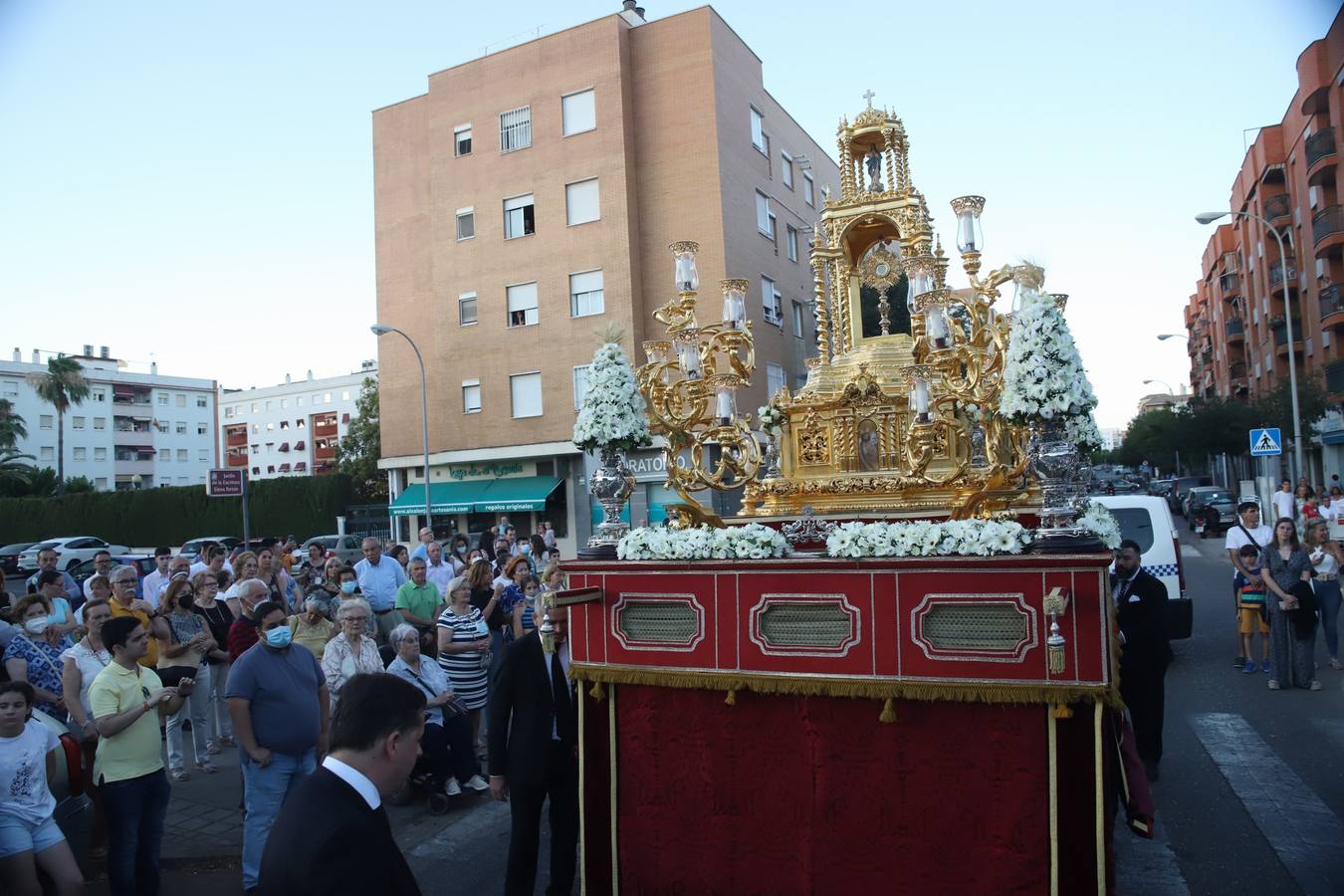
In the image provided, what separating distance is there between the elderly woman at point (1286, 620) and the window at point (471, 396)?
22902 mm

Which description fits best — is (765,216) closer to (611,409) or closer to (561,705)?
(611,409)

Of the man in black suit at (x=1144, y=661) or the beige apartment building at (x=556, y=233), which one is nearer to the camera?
the man in black suit at (x=1144, y=661)

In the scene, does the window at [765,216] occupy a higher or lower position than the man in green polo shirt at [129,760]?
higher

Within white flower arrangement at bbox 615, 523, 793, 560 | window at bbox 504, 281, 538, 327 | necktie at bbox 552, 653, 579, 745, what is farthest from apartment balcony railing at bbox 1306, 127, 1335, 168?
necktie at bbox 552, 653, 579, 745

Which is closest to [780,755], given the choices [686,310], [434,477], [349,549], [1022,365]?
[1022,365]

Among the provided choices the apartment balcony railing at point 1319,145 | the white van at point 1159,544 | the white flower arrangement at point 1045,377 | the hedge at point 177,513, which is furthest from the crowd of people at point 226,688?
the apartment balcony railing at point 1319,145

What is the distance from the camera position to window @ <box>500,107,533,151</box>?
1094 inches

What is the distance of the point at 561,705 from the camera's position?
18.1ft

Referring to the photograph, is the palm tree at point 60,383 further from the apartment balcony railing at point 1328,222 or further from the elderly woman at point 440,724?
the apartment balcony railing at point 1328,222

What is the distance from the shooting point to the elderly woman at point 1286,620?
9703 mm

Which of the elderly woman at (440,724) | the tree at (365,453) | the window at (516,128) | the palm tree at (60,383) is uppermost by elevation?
the window at (516,128)

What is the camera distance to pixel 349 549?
90.7ft

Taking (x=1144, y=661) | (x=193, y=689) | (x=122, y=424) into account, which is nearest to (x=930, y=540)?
(x=1144, y=661)

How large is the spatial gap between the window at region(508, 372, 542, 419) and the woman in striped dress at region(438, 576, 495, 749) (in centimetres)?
2000
